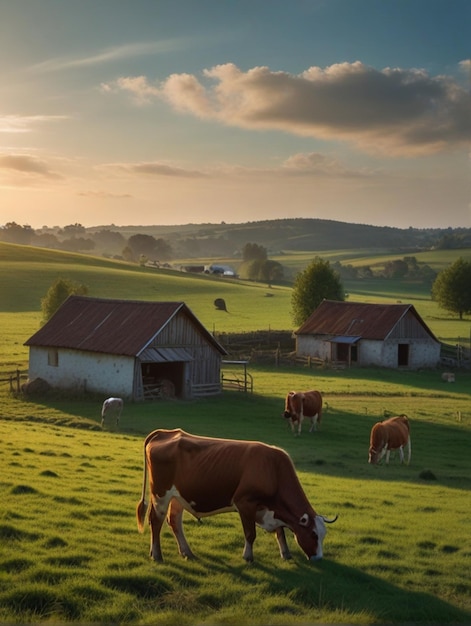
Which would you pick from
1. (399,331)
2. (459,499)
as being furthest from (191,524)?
(399,331)

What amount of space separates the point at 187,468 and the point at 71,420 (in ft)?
66.8

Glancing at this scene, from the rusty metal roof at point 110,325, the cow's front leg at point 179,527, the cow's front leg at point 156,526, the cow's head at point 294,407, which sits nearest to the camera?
the cow's front leg at point 156,526

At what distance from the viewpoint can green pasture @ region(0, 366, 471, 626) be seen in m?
8.98

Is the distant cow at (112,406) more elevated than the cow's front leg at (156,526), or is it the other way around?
the cow's front leg at (156,526)

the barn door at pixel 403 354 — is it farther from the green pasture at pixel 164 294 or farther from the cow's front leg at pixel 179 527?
the cow's front leg at pixel 179 527

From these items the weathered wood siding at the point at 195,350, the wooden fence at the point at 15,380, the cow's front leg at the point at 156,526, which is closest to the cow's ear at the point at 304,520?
the cow's front leg at the point at 156,526

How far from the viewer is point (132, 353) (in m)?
36.1

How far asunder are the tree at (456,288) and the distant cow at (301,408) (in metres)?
58.3

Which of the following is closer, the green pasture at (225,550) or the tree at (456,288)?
the green pasture at (225,550)

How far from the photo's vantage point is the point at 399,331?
54.5 m

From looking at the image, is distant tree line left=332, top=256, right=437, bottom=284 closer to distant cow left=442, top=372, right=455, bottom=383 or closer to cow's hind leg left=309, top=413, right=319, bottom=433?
distant cow left=442, top=372, right=455, bottom=383

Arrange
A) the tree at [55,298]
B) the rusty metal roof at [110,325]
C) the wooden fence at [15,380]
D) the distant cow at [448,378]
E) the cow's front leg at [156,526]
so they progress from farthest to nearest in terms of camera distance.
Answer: the tree at [55,298], the distant cow at [448,378], the wooden fence at [15,380], the rusty metal roof at [110,325], the cow's front leg at [156,526]

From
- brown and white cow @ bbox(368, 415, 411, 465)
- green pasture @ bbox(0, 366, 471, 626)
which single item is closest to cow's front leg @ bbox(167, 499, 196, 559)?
green pasture @ bbox(0, 366, 471, 626)

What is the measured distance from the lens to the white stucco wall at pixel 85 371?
3681 cm
